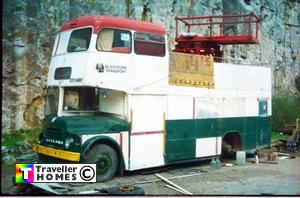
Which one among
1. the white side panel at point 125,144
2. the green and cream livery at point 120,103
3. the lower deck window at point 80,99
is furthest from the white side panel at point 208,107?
the lower deck window at point 80,99

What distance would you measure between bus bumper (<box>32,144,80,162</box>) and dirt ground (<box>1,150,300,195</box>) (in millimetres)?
535

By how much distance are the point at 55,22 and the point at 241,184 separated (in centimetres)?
789

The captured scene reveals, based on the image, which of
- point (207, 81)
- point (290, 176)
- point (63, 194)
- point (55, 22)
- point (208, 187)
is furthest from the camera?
point (55, 22)

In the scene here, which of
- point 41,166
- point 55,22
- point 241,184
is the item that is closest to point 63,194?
point 41,166

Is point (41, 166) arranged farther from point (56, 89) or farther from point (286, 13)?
point (286, 13)

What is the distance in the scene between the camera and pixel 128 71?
9.05 meters

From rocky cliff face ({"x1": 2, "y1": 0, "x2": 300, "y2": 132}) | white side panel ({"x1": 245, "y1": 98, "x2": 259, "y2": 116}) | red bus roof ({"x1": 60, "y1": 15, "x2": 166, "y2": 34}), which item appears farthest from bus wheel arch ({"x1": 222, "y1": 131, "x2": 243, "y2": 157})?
rocky cliff face ({"x1": 2, "y1": 0, "x2": 300, "y2": 132})

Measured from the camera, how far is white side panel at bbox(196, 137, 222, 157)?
10594 mm

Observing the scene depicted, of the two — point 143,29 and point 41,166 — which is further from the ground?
point 143,29

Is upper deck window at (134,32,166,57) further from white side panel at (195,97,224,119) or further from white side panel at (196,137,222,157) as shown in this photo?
white side panel at (196,137,222,157)

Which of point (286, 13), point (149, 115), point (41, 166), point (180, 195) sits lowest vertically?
point (180, 195)

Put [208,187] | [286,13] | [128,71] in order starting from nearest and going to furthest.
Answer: [208,187], [128,71], [286,13]

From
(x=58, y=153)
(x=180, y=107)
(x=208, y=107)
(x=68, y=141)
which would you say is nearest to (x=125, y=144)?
(x=68, y=141)

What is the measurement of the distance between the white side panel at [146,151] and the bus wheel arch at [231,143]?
2.71 m
